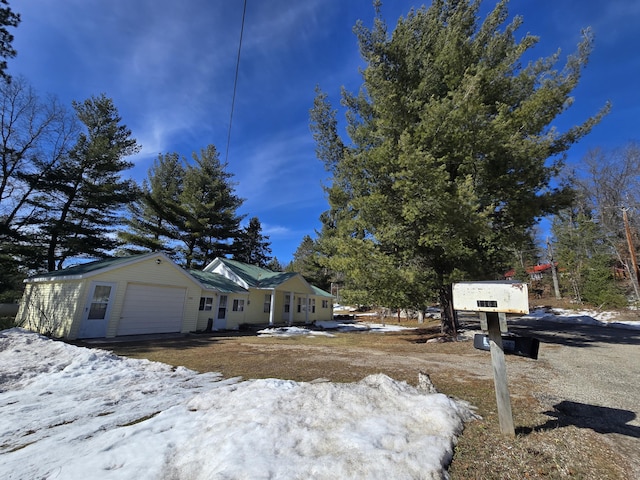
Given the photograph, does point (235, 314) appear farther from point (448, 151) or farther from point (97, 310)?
point (448, 151)

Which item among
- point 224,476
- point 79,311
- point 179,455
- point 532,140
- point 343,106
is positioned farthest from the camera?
point 343,106

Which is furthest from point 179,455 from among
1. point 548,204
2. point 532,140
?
point 548,204

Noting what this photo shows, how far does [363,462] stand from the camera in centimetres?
233

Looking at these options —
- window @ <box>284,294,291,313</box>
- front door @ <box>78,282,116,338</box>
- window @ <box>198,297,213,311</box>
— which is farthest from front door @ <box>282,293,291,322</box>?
front door @ <box>78,282,116,338</box>

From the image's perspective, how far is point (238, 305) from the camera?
60.9ft

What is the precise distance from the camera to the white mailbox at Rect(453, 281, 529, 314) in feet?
9.78

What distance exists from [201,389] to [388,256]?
772cm

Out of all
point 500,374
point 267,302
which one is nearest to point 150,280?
point 267,302

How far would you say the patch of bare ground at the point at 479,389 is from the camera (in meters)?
2.49

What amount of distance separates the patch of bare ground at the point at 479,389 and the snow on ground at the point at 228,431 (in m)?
0.33

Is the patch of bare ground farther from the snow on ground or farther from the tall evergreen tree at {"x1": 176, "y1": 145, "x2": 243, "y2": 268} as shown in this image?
the tall evergreen tree at {"x1": 176, "y1": 145, "x2": 243, "y2": 268}

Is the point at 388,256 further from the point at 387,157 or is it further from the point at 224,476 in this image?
the point at 224,476

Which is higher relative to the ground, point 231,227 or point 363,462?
point 231,227

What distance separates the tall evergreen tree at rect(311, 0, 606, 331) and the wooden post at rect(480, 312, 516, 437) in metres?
6.01
